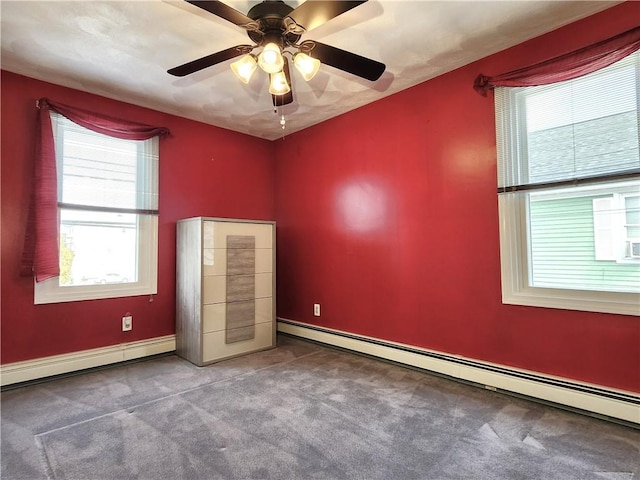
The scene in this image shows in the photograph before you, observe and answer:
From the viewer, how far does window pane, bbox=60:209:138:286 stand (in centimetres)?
303

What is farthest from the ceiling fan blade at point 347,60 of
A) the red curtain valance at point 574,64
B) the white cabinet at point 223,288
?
the white cabinet at point 223,288

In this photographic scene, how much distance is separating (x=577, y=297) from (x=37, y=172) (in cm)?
420

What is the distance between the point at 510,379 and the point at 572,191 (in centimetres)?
140

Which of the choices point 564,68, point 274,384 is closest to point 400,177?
point 564,68

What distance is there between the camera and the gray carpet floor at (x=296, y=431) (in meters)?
1.70

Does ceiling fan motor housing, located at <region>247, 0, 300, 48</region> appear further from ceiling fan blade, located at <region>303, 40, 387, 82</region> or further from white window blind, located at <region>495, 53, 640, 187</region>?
white window blind, located at <region>495, 53, 640, 187</region>

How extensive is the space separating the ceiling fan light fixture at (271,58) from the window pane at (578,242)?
1977 millimetres

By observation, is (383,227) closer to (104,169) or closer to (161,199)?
(161,199)

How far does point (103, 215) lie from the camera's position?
323 cm

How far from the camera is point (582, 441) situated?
1906mm

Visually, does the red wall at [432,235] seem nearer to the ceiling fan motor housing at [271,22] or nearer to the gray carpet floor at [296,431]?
the gray carpet floor at [296,431]

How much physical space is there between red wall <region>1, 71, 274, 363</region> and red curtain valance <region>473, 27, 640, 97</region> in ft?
9.50

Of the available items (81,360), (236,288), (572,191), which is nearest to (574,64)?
(572,191)

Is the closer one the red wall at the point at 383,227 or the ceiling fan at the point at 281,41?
the ceiling fan at the point at 281,41
